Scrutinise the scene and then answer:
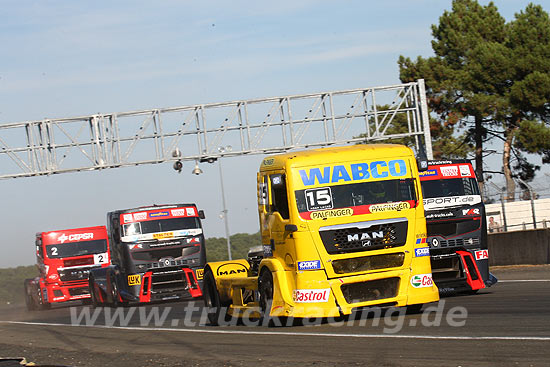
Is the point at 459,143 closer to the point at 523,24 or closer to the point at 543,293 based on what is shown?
the point at 523,24

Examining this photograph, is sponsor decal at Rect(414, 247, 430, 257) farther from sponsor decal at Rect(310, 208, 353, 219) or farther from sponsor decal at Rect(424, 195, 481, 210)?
sponsor decal at Rect(424, 195, 481, 210)

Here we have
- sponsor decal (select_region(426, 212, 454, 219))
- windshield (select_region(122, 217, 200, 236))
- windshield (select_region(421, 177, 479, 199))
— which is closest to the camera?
sponsor decal (select_region(426, 212, 454, 219))

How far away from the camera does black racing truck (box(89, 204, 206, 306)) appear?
23859mm

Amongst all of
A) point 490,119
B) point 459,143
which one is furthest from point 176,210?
point 459,143

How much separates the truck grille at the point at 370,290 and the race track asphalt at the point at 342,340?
0.39 meters

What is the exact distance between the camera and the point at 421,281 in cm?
1326

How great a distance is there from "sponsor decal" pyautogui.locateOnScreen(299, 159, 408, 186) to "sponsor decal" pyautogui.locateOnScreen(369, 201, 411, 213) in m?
0.44

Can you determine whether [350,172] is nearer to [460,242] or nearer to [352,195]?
[352,195]

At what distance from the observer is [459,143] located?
1998 inches

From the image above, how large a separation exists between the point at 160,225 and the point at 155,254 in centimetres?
83

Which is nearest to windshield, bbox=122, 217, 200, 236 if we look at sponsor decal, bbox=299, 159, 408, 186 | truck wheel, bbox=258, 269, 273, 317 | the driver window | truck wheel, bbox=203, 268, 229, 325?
truck wheel, bbox=203, 268, 229, 325

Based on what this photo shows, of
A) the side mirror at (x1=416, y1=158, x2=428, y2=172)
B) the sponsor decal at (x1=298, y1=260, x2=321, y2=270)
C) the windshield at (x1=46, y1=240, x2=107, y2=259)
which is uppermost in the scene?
the side mirror at (x1=416, y1=158, x2=428, y2=172)

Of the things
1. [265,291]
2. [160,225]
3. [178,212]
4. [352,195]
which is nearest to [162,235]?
[160,225]

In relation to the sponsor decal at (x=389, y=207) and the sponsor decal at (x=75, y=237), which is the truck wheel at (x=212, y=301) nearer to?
the sponsor decal at (x=389, y=207)
